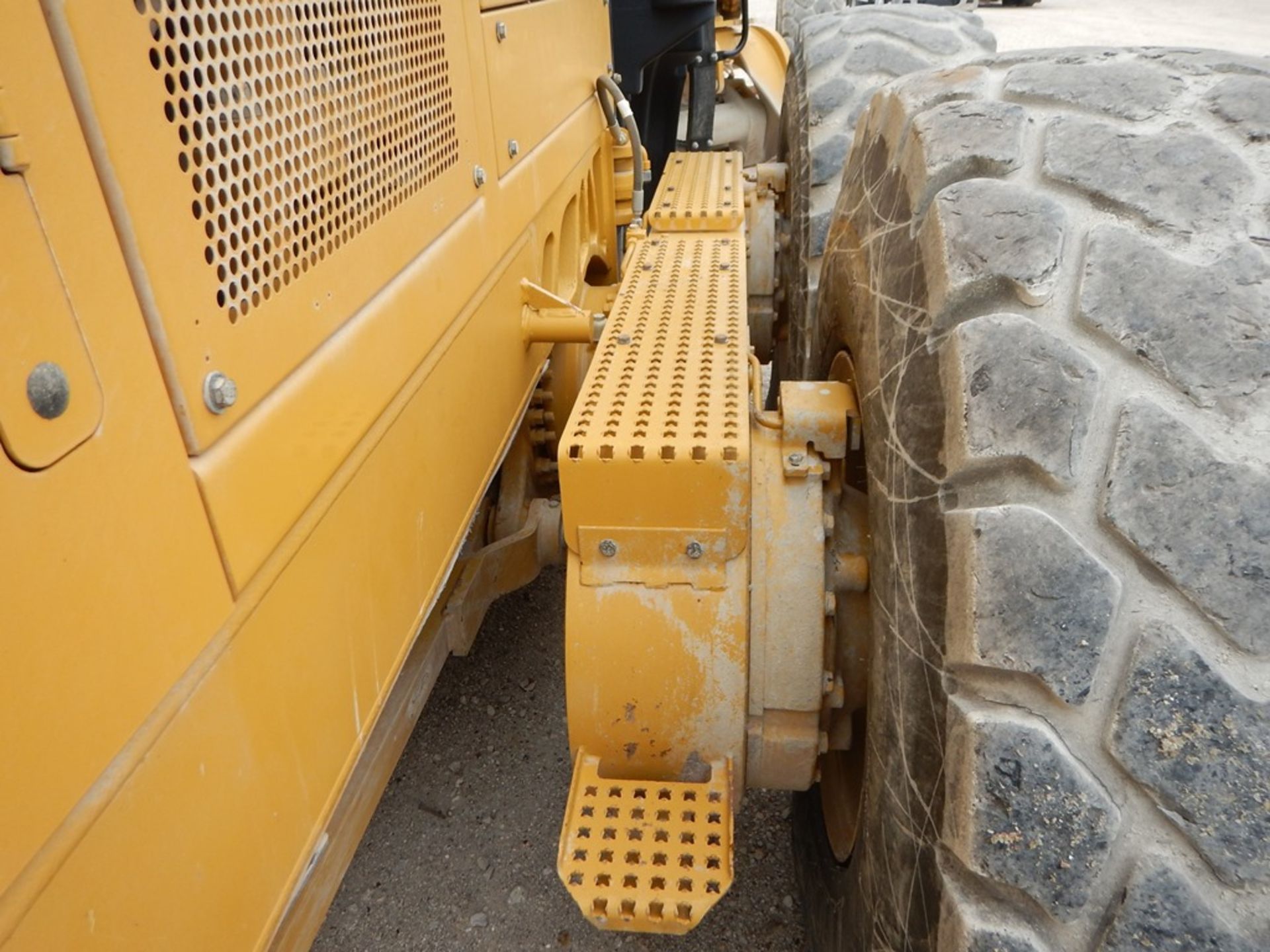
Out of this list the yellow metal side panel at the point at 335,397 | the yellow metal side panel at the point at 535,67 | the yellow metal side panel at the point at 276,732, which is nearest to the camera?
the yellow metal side panel at the point at 276,732

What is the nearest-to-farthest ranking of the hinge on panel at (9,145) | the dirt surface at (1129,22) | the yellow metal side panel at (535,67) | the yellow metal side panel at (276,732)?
the hinge on panel at (9,145)
the yellow metal side panel at (276,732)
the yellow metal side panel at (535,67)
the dirt surface at (1129,22)

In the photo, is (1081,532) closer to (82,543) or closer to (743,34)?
(82,543)

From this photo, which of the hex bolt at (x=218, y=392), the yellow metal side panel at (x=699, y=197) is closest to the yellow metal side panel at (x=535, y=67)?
the yellow metal side panel at (x=699, y=197)

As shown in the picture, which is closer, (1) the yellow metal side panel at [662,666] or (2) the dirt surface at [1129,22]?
(1) the yellow metal side panel at [662,666]

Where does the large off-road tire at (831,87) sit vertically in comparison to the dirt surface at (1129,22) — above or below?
above

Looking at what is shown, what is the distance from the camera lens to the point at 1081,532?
778mm

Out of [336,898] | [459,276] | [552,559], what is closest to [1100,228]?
[459,276]

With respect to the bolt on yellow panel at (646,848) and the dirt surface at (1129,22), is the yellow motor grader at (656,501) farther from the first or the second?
the dirt surface at (1129,22)

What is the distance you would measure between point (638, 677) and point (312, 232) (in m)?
0.63

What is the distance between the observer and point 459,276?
1268 mm

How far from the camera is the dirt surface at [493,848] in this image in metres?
1.54

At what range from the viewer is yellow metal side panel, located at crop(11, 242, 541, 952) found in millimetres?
600

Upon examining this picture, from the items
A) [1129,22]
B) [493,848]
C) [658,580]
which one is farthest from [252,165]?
[1129,22]

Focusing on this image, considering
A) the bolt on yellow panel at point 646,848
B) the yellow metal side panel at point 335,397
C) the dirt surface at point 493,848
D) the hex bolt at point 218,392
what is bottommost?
the dirt surface at point 493,848
